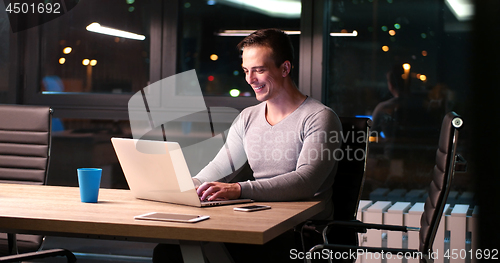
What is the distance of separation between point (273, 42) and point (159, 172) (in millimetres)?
745

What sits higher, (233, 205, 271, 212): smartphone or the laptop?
the laptop

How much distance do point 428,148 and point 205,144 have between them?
55.4 inches

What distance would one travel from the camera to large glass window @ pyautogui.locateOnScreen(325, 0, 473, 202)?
9.27 feet

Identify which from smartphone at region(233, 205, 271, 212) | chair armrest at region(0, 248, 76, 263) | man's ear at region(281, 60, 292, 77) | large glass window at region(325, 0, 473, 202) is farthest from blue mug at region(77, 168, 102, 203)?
large glass window at region(325, 0, 473, 202)

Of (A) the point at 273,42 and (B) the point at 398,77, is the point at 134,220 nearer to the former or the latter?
(A) the point at 273,42

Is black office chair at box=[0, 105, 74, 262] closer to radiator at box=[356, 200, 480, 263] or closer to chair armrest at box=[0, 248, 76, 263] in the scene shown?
chair armrest at box=[0, 248, 76, 263]

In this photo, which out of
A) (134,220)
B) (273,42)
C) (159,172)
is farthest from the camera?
(273,42)

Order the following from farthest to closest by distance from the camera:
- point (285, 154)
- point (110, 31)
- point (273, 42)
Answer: point (110, 31) → point (273, 42) → point (285, 154)

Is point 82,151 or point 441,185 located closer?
point 441,185

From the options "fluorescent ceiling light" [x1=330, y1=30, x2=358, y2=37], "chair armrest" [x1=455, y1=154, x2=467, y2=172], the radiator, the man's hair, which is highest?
"fluorescent ceiling light" [x1=330, y1=30, x2=358, y2=37]

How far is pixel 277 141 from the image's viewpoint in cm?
180

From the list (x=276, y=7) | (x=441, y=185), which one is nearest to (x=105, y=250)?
(x=276, y=7)

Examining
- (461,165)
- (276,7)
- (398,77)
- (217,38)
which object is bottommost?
(461,165)

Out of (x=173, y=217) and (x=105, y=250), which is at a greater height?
(x=173, y=217)
